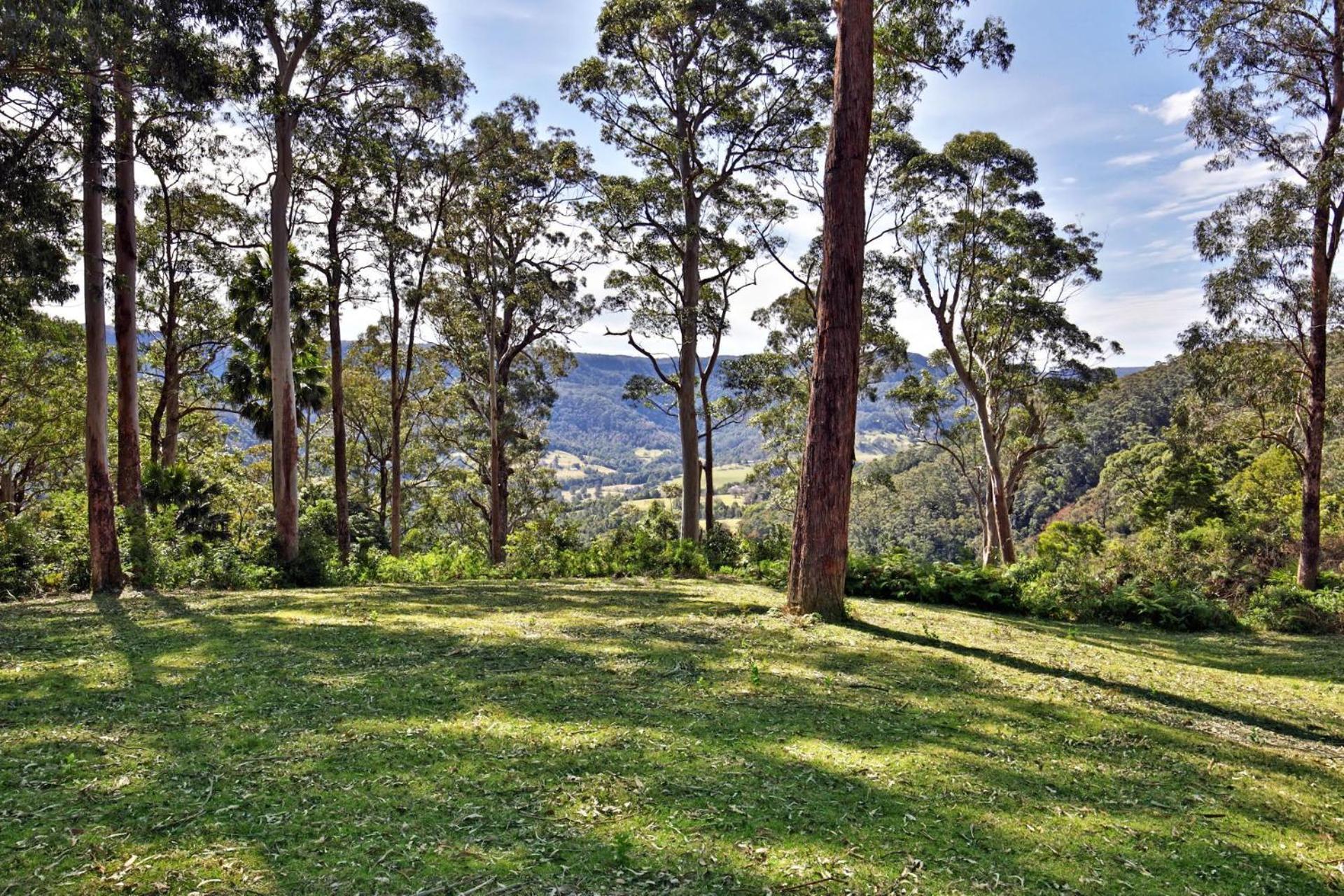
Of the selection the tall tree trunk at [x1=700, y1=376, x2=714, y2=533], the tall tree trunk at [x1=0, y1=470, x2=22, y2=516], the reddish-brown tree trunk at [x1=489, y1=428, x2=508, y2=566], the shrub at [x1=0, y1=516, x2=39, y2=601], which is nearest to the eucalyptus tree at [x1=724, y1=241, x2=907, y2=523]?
the tall tree trunk at [x1=700, y1=376, x2=714, y2=533]

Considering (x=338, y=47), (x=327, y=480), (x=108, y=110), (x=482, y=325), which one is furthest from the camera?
(x=327, y=480)

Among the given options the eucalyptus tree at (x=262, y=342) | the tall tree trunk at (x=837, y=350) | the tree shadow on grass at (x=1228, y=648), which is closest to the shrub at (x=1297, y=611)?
the tree shadow on grass at (x=1228, y=648)

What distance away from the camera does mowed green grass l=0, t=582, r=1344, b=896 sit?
2.52m

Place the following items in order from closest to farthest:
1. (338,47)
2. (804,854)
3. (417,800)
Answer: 1. (804,854)
2. (417,800)
3. (338,47)

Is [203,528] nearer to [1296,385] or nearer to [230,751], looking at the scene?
[230,751]

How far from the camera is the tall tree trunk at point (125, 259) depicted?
31.7 feet

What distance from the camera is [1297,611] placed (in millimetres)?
9195

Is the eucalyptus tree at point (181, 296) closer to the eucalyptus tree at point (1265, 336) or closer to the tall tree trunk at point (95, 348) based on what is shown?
the tall tree trunk at point (95, 348)

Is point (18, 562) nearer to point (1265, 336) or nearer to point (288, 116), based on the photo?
point (288, 116)

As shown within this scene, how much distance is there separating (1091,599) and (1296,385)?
8.53 metres

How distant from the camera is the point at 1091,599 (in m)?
9.87

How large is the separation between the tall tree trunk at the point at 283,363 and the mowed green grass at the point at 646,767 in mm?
5680

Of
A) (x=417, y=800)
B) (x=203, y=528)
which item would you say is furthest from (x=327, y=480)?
(x=417, y=800)

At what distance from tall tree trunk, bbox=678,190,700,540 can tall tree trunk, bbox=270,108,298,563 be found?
827 cm
